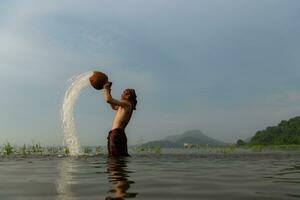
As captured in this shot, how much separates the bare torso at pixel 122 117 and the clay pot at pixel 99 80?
0.90 m

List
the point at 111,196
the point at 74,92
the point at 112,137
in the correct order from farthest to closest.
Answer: the point at 74,92 < the point at 112,137 < the point at 111,196

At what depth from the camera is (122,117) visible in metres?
13.6

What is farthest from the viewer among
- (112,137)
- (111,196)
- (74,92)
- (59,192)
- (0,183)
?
(74,92)

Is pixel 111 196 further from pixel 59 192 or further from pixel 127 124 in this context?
→ pixel 127 124

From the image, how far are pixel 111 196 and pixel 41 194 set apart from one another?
0.96m

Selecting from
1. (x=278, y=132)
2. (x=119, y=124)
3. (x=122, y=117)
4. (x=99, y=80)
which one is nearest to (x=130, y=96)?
(x=122, y=117)

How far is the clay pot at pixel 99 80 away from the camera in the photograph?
1350 centimetres

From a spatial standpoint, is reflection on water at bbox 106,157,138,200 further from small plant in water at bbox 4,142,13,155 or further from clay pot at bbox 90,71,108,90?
small plant in water at bbox 4,142,13,155

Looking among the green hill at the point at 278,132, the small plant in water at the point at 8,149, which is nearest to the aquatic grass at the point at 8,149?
the small plant in water at the point at 8,149

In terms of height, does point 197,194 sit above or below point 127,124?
below

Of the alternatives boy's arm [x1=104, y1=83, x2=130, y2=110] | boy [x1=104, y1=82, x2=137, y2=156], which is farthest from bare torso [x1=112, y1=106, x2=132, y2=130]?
boy's arm [x1=104, y1=83, x2=130, y2=110]

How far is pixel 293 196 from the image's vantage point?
5.50 meters

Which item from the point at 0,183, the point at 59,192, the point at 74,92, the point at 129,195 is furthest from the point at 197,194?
the point at 74,92

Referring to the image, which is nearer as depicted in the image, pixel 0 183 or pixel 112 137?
pixel 0 183
